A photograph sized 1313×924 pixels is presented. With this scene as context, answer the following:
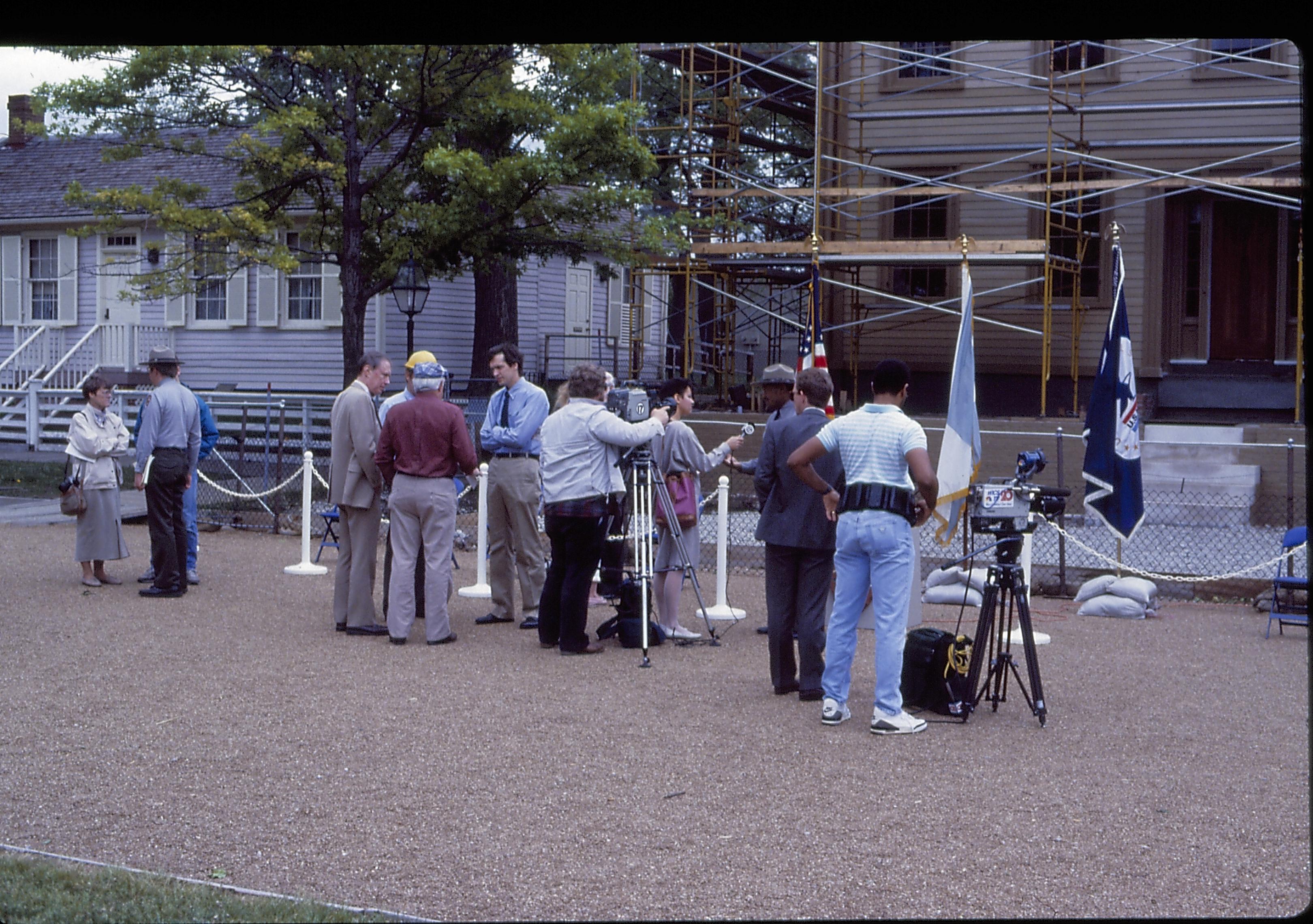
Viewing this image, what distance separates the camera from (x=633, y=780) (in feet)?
20.9

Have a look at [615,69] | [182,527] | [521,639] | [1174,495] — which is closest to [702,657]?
[521,639]

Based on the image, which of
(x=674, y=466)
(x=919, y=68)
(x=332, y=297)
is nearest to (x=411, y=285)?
(x=332, y=297)

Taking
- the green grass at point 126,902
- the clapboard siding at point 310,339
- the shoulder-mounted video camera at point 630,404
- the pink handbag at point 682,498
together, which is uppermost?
the clapboard siding at point 310,339

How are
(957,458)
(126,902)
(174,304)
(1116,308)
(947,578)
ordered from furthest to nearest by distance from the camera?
1. (174,304)
2. (947,578)
3. (1116,308)
4. (957,458)
5. (126,902)

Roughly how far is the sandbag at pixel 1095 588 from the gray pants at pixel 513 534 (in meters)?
4.83

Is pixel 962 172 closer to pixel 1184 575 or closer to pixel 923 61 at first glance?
pixel 923 61

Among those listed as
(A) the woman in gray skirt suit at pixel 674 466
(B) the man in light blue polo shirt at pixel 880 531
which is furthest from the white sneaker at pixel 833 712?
(A) the woman in gray skirt suit at pixel 674 466

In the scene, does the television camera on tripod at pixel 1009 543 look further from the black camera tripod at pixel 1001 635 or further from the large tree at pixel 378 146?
the large tree at pixel 378 146

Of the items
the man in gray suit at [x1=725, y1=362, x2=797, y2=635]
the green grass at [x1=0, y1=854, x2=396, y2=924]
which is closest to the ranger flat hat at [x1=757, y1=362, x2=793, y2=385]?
the man in gray suit at [x1=725, y1=362, x2=797, y2=635]

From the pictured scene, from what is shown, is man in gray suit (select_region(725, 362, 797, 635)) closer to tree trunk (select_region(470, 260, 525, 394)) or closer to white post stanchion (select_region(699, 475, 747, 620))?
white post stanchion (select_region(699, 475, 747, 620))

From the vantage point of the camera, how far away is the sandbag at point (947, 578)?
42.1 ft

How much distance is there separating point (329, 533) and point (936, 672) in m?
7.44

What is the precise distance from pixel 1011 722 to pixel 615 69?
16319mm

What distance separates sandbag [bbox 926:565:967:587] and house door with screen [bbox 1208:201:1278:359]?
36.4ft
